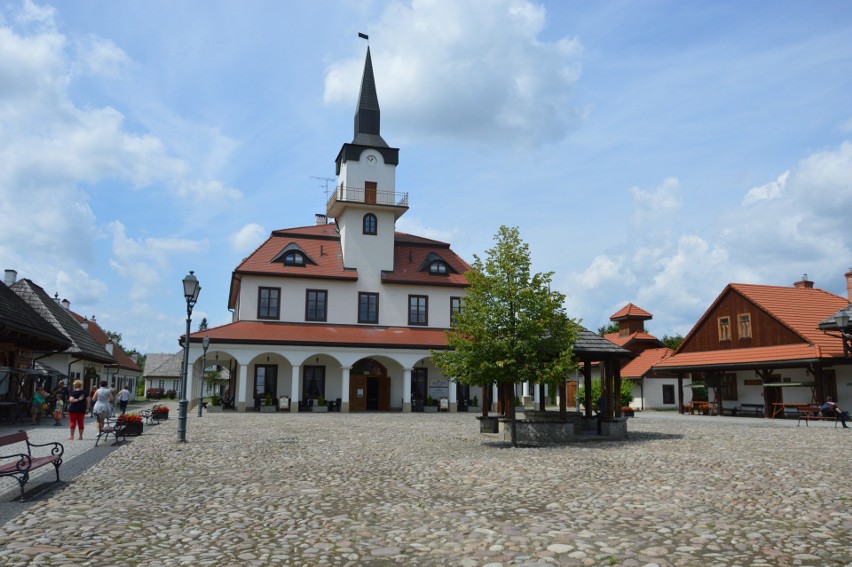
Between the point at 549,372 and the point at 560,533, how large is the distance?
33.8 feet

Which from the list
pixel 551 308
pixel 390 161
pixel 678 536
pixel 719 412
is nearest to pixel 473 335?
pixel 551 308

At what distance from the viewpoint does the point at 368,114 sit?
42.5 metres

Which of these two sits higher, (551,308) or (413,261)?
(413,261)

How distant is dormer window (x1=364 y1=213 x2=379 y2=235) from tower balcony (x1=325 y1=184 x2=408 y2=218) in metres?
0.83

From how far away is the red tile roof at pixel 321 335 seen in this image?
3350 cm

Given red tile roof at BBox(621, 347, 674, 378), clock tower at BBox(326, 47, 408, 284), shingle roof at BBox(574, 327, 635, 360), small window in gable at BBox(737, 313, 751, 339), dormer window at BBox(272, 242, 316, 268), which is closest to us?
shingle roof at BBox(574, 327, 635, 360)

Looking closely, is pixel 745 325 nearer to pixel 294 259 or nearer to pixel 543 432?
pixel 543 432

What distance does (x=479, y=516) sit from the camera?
324 inches

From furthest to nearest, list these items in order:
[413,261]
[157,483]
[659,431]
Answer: [413,261], [659,431], [157,483]

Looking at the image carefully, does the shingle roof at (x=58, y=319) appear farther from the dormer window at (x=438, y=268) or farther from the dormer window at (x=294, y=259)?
the dormer window at (x=438, y=268)

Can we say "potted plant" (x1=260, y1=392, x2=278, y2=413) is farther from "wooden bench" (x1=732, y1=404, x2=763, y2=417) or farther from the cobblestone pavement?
"wooden bench" (x1=732, y1=404, x2=763, y2=417)

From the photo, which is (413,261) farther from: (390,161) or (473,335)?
(473,335)

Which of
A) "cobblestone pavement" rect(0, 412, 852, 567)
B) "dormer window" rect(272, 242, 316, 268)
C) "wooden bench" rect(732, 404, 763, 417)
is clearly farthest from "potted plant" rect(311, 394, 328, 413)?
"wooden bench" rect(732, 404, 763, 417)

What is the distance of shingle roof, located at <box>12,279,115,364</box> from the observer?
1216 inches
